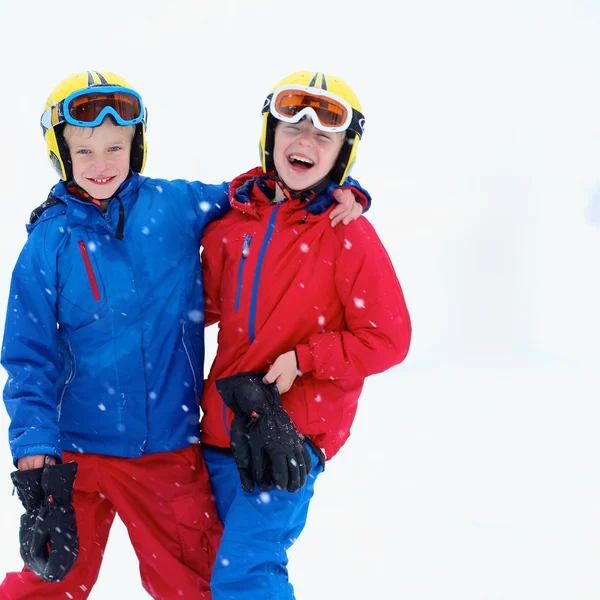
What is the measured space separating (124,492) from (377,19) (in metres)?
11.5

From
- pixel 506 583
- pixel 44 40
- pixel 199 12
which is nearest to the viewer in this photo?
pixel 506 583

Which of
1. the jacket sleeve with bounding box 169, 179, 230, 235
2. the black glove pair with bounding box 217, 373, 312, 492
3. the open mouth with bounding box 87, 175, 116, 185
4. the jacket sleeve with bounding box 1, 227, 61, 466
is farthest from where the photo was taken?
the jacket sleeve with bounding box 169, 179, 230, 235

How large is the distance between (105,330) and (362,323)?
0.94 meters

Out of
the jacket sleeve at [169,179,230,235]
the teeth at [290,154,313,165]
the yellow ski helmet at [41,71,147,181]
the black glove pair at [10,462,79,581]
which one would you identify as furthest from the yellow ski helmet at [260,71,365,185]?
the black glove pair at [10,462,79,581]

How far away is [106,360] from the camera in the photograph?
2.80m

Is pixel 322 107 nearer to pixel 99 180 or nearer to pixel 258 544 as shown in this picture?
pixel 99 180

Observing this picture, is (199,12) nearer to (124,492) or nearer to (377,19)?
(377,19)

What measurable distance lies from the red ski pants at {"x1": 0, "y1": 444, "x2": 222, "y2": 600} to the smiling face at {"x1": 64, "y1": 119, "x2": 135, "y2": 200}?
3.33 ft

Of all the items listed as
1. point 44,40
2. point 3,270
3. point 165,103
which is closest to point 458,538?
point 3,270

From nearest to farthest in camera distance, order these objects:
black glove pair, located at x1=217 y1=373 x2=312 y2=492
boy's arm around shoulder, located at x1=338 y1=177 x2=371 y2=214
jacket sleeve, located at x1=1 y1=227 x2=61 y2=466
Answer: black glove pair, located at x1=217 y1=373 x2=312 y2=492
jacket sleeve, located at x1=1 y1=227 x2=61 y2=466
boy's arm around shoulder, located at x1=338 y1=177 x2=371 y2=214

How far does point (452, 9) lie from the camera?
13125 mm

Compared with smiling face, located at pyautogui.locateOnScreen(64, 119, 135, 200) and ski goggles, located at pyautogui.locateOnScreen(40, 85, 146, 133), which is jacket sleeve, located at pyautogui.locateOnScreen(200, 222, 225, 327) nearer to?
smiling face, located at pyautogui.locateOnScreen(64, 119, 135, 200)

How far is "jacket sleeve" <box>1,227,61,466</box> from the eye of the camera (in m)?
2.67

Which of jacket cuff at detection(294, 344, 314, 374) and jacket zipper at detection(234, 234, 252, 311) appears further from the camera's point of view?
jacket zipper at detection(234, 234, 252, 311)
